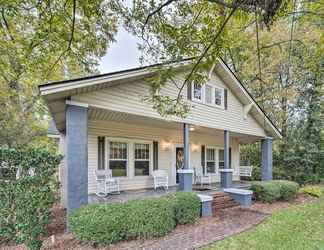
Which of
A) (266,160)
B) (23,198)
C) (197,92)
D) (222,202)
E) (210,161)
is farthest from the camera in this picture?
(210,161)

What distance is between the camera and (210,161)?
1359 cm

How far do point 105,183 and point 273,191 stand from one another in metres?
6.74

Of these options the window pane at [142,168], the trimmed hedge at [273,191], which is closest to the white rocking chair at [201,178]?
the trimmed hedge at [273,191]

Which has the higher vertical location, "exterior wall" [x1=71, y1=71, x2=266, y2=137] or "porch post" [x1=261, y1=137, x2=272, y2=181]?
"exterior wall" [x1=71, y1=71, x2=266, y2=137]

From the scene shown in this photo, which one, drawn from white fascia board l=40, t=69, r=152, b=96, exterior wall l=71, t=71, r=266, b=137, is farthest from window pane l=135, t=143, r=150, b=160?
white fascia board l=40, t=69, r=152, b=96

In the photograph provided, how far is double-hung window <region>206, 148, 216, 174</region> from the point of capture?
13398 mm

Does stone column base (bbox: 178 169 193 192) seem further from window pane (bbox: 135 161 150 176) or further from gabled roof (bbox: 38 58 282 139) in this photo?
gabled roof (bbox: 38 58 282 139)

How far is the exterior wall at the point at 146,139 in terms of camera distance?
8773 millimetres

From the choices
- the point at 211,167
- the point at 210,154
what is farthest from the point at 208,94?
the point at 211,167

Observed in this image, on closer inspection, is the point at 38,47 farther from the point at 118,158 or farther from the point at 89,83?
the point at 118,158

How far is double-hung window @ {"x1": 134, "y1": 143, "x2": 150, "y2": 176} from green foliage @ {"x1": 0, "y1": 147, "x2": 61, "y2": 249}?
5326 mm

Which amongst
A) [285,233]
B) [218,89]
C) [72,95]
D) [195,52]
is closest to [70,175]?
[72,95]

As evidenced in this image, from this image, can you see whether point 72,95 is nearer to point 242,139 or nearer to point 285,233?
point 285,233

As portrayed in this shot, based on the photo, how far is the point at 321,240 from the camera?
17.6ft
